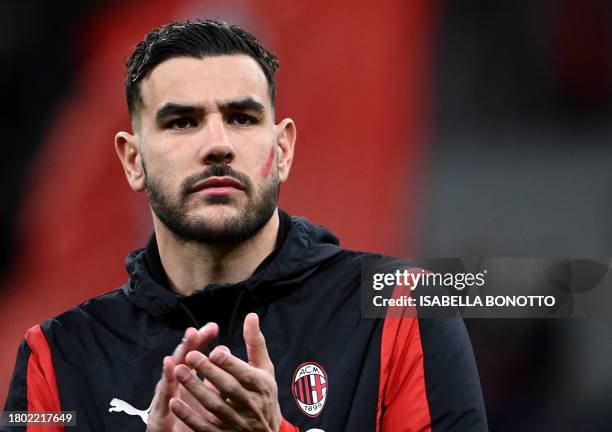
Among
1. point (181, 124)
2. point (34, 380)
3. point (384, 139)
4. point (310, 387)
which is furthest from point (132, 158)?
point (384, 139)

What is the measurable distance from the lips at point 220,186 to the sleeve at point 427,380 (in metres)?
0.38

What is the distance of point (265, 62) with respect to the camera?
2.09m

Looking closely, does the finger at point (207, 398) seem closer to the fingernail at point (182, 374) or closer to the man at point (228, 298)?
the fingernail at point (182, 374)

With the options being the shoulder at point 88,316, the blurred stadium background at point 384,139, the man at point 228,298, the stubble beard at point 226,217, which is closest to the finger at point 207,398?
the man at point 228,298

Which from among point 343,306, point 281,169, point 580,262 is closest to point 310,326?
point 343,306

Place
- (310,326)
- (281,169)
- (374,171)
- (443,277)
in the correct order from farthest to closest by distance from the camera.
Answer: (374,171)
(443,277)
(281,169)
(310,326)

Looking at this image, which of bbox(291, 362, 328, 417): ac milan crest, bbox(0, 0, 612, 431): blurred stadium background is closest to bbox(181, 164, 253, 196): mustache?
bbox(291, 362, 328, 417): ac milan crest

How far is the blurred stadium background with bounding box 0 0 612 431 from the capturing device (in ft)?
10.9

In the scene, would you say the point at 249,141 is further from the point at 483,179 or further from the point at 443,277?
the point at 483,179

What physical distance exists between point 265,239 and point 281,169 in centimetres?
15

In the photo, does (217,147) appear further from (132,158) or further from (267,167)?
(132,158)

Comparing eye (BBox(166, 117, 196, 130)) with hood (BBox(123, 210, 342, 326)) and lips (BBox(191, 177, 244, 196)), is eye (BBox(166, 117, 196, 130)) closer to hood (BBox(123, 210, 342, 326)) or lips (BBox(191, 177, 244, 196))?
lips (BBox(191, 177, 244, 196))

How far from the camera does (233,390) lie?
1490mm

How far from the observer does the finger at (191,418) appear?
152 cm
